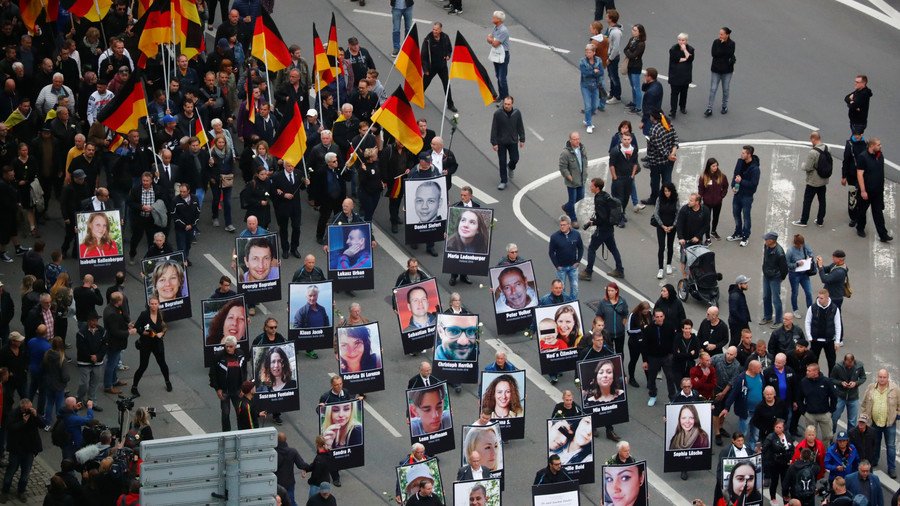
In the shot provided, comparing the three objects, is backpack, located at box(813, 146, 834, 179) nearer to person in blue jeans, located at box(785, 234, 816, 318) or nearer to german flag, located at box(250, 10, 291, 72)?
person in blue jeans, located at box(785, 234, 816, 318)

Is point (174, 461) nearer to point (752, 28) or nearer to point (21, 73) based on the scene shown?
point (21, 73)

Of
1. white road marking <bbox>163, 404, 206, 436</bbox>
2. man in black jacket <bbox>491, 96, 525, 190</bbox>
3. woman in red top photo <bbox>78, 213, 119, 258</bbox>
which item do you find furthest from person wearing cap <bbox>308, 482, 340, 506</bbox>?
man in black jacket <bbox>491, 96, 525, 190</bbox>

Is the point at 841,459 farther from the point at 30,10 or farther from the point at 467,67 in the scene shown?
the point at 30,10

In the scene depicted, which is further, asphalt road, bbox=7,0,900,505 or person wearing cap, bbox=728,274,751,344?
person wearing cap, bbox=728,274,751,344

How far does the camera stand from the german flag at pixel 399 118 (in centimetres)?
3281

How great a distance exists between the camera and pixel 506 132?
3506 cm

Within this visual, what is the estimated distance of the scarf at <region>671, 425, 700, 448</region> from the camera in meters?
27.9

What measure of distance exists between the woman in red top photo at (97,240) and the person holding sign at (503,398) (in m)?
7.51

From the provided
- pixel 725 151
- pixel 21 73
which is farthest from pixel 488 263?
pixel 21 73

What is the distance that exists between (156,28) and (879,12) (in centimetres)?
1776

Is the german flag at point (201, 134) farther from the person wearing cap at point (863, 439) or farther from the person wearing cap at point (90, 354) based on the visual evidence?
the person wearing cap at point (863, 439)

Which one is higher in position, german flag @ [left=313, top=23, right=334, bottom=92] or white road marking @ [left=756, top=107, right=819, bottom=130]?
german flag @ [left=313, top=23, right=334, bottom=92]

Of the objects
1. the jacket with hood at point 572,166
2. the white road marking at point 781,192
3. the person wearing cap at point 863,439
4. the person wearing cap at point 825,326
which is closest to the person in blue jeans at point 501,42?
the jacket with hood at point 572,166

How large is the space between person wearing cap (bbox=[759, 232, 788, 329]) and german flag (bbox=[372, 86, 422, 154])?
262 inches
